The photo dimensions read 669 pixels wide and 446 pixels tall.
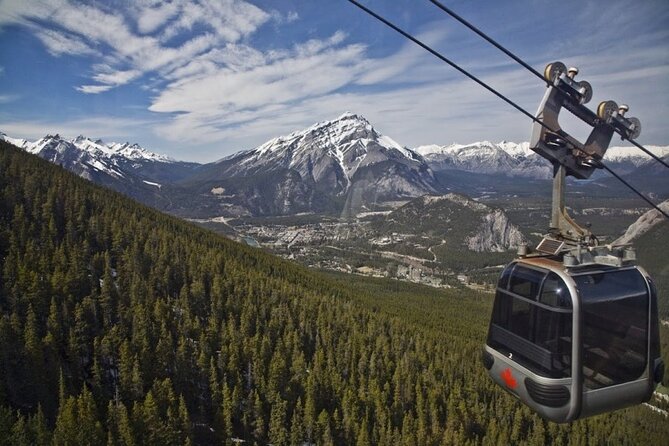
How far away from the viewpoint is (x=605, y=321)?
10.6m

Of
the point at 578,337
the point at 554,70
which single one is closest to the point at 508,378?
the point at 578,337

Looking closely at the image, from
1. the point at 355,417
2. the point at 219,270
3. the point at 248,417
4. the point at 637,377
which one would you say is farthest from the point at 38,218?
the point at 637,377

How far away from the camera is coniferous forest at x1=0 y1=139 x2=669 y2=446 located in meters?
52.7

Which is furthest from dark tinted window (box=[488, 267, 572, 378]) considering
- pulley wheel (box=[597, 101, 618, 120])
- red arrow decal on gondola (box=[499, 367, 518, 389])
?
pulley wheel (box=[597, 101, 618, 120])

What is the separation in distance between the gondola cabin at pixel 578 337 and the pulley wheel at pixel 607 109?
158 inches

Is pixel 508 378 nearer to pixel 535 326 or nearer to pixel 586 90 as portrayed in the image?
pixel 535 326

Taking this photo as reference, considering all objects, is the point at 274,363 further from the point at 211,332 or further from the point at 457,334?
the point at 457,334

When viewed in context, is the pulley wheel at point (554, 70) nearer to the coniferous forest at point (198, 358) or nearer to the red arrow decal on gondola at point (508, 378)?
the red arrow decal on gondola at point (508, 378)

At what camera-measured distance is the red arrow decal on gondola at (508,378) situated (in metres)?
11.5

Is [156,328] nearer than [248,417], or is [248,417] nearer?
[248,417]

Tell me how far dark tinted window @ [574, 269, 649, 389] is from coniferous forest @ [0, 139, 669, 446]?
4713cm

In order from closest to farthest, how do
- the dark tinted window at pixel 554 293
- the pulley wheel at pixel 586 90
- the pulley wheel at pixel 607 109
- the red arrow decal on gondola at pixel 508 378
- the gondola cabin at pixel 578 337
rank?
the dark tinted window at pixel 554 293, the gondola cabin at pixel 578 337, the pulley wheel at pixel 586 90, the pulley wheel at pixel 607 109, the red arrow decal on gondola at pixel 508 378

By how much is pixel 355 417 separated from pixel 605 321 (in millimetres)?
59352

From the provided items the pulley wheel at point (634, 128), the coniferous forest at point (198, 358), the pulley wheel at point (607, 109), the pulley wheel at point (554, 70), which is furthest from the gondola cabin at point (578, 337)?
the coniferous forest at point (198, 358)
